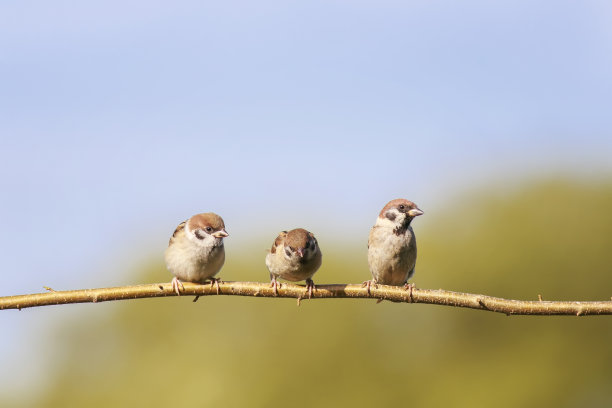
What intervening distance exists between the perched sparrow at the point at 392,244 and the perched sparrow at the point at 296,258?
0.71m

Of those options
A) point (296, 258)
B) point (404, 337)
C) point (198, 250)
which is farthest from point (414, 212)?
point (404, 337)

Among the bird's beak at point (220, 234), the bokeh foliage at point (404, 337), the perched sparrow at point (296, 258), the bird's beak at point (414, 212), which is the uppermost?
the bird's beak at point (414, 212)

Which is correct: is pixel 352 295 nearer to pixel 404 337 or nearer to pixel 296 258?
pixel 296 258

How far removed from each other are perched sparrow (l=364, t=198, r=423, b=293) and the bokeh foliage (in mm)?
19076

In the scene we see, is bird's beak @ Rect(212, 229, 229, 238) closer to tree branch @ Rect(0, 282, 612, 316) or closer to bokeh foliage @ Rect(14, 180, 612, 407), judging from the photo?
tree branch @ Rect(0, 282, 612, 316)

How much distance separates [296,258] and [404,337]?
22.8 meters

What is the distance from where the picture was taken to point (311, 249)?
754 centimetres

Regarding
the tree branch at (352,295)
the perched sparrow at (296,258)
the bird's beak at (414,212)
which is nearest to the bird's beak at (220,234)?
the perched sparrow at (296,258)

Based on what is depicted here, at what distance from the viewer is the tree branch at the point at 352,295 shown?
17.2ft

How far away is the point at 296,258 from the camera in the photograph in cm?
743

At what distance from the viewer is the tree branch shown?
17.2 feet

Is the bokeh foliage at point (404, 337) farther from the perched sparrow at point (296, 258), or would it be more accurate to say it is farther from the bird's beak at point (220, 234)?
the bird's beak at point (220, 234)

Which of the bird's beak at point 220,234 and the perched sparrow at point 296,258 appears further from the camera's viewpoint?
the perched sparrow at point 296,258

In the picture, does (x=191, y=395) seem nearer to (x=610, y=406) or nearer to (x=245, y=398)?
(x=245, y=398)
